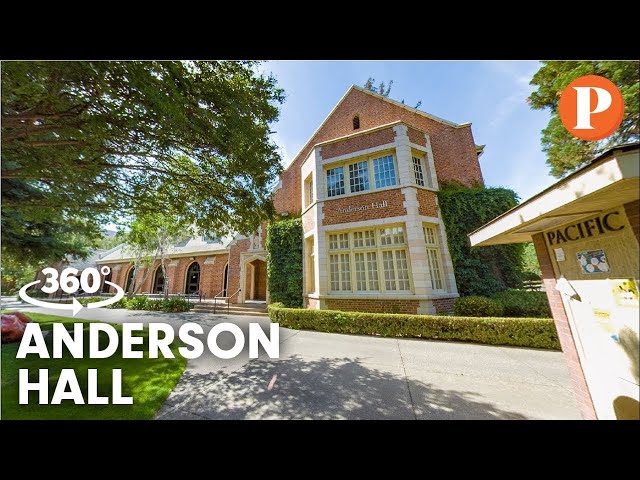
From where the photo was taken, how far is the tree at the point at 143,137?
331cm

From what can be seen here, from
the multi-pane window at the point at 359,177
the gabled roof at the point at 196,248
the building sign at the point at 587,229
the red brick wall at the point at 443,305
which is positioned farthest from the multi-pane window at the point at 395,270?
the gabled roof at the point at 196,248

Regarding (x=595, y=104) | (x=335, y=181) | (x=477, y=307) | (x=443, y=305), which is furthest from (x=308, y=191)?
(x=595, y=104)

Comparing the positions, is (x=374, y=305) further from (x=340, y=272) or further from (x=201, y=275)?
(x=201, y=275)

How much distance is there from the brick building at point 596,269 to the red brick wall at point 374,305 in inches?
205

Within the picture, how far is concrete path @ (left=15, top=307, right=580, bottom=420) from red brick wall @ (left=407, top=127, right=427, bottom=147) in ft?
26.4

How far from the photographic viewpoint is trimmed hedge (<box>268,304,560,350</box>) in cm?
552

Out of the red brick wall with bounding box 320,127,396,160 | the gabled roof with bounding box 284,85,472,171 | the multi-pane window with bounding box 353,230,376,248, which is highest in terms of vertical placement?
the gabled roof with bounding box 284,85,472,171

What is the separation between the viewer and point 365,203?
9148 millimetres

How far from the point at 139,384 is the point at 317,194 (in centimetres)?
821

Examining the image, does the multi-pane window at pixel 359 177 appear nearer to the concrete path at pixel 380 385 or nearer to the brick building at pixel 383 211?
the brick building at pixel 383 211

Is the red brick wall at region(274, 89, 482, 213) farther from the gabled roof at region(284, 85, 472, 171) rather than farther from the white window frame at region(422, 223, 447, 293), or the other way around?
the white window frame at region(422, 223, 447, 293)

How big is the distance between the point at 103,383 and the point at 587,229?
23.9 ft

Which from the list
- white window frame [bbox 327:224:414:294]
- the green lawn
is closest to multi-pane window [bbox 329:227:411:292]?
white window frame [bbox 327:224:414:294]
